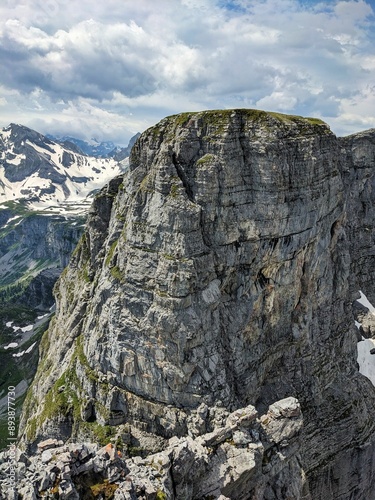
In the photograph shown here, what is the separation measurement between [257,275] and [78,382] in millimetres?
35004

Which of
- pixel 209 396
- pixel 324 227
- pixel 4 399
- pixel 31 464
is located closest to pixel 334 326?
pixel 324 227

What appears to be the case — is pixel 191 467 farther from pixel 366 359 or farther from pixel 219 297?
pixel 366 359

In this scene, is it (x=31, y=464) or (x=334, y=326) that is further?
(x=334, y=326)

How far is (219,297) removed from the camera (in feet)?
183

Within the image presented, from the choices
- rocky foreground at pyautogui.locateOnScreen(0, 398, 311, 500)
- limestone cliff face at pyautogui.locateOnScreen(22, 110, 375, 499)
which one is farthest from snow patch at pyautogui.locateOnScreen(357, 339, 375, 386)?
rocky foreground at pyautogui.locateOnScreen(0, 398, 311, 500)

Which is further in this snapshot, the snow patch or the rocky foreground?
the snow patch

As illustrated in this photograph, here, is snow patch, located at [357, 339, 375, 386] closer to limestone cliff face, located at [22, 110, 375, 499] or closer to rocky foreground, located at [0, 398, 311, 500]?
limestone cliff face, located at [22, 110, 375, 499]

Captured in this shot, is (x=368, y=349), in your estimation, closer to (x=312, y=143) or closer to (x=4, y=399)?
(x=312, y=143)

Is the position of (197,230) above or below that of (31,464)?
above

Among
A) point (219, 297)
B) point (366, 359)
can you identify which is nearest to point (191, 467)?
point (219, 297)

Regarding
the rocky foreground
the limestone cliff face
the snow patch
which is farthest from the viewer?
Result: the snow patch

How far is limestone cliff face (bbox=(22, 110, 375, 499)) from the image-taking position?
2125 inches

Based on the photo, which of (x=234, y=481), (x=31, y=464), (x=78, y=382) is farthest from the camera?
(x=78, y=382)

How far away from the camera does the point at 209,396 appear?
5353 centimetres
